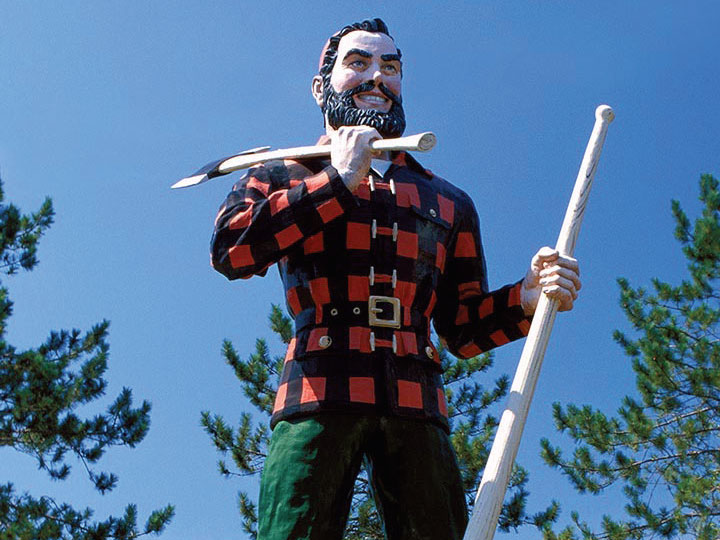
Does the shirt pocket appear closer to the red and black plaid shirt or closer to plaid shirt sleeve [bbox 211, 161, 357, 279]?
the red and black plaid shirt

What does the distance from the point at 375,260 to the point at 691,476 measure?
975 cm

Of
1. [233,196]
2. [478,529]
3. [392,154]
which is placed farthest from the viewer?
[392,154]

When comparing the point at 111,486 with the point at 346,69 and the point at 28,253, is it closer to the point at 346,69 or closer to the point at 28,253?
the point at 28,253

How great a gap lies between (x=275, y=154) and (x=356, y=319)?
0.68m

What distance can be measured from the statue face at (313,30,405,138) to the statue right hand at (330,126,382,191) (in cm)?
28

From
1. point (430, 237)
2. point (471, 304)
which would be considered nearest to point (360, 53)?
point (430, 237)

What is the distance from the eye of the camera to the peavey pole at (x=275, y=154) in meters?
2.79

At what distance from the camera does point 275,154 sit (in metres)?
3.18

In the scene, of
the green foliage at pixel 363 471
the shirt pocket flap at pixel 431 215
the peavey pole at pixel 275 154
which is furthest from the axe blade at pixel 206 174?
the green foliage at pixel 363 471

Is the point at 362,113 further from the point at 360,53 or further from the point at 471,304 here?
the point at 471,304

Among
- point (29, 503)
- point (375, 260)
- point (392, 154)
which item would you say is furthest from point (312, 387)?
point (29, 503)

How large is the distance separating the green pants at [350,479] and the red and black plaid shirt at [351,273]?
6 cm

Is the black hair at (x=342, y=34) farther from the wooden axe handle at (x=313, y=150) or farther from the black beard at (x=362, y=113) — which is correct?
the wooden axe handle at (x=313, y=150)

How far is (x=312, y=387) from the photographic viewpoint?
2.81 meters
